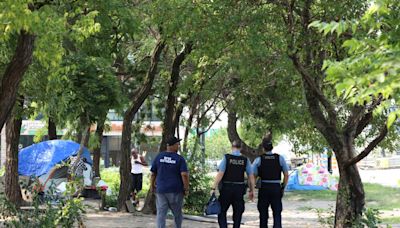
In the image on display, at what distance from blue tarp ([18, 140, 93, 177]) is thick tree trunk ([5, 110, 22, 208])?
385 cm

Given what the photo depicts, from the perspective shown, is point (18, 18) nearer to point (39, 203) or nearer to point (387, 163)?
point (39, 203)

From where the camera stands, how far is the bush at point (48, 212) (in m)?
9.20

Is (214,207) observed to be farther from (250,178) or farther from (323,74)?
(323,74)

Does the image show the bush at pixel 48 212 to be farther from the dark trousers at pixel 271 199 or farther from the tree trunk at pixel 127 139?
the tree trunk at pixel 127 139

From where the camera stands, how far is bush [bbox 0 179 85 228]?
30.2 feet

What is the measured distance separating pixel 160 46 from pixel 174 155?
5957 millimetres

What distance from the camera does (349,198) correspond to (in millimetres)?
11211

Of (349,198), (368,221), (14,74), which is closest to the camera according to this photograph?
(14,74)

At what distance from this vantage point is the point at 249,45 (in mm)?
11008

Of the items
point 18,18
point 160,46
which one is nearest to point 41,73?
point 160,46

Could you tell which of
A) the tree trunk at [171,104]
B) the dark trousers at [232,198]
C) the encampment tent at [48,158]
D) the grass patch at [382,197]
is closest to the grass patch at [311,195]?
the grass patch at [382,197]

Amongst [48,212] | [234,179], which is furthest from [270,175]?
[48,212]

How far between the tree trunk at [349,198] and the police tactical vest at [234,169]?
2.13 metres

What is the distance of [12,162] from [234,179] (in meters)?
7.92
